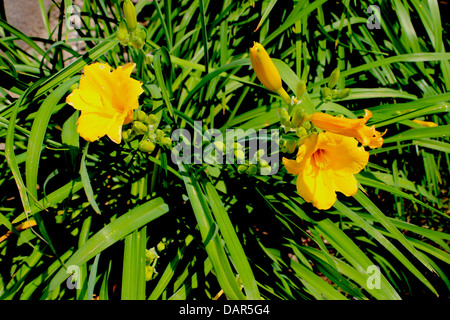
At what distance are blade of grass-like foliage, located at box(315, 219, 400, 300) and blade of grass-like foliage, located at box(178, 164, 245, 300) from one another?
0.45 m

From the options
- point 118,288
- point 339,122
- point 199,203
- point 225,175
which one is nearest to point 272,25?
point 225,175

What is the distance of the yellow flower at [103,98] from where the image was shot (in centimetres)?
85

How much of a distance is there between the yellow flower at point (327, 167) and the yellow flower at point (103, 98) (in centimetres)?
52

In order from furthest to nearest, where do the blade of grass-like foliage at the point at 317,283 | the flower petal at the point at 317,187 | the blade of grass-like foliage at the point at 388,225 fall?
1. the blade of grass-like foliage at the point at 317,283
2. the blade of grass-like foliage at the point at 388,225
3. the flower petal at the point at 317,187

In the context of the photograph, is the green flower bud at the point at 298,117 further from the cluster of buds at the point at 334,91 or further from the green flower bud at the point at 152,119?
the green flower bud at the point at 152,119

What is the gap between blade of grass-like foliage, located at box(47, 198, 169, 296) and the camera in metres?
0.88

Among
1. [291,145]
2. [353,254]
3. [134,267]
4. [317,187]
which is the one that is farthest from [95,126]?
[353,254]

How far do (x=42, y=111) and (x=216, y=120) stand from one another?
928mm

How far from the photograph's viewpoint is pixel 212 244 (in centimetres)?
89

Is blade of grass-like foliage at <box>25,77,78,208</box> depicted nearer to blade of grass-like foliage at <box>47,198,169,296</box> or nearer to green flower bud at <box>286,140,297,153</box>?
blade of grass-like foliage at <box>47,198,169,296</box>

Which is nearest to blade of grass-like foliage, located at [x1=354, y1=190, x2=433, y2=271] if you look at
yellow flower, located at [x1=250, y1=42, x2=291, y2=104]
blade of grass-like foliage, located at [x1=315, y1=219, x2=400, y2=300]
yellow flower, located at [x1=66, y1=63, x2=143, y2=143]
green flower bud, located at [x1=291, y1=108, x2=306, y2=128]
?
blade of grass-like foliage, located at [x1=315, y1=219, x2=400, y2=300]

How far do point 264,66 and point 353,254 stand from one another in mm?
754

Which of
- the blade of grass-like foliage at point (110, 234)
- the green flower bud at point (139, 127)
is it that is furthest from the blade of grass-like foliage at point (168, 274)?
the green flower bud at point (139, 127)
